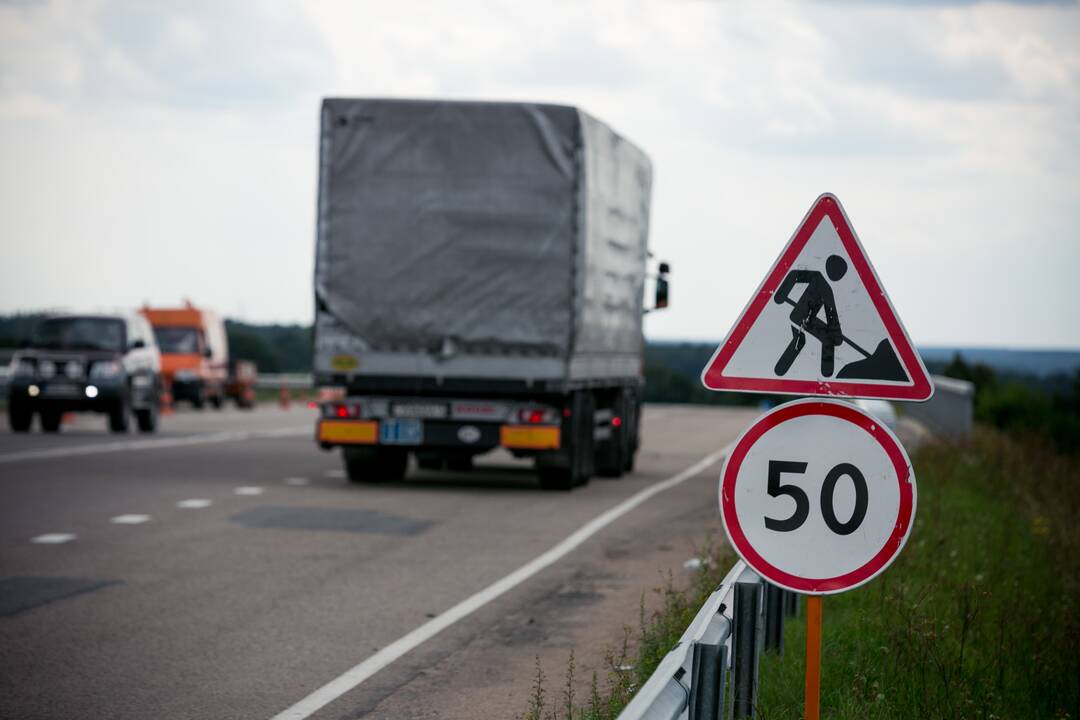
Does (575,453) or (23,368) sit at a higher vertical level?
(23,368)

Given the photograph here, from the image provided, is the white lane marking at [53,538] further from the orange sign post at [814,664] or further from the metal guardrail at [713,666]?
the orange sign post at [814,664]

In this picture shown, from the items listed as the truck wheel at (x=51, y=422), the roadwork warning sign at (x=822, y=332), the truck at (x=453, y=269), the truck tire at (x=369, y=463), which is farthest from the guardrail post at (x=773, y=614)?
the truck wheel at (x=51, y=422)

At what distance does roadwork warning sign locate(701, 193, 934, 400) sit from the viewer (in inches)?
218

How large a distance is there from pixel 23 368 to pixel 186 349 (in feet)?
53.7

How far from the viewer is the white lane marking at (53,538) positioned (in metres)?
12.5

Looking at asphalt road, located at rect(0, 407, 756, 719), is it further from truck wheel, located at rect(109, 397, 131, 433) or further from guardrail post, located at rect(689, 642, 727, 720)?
truck wheel, located at rect(109, 397, 131, 433)

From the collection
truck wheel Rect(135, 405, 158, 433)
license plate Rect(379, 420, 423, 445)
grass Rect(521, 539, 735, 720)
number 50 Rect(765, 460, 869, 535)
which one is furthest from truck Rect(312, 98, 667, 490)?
truck wheel Rect(135, 405, 158, 433)

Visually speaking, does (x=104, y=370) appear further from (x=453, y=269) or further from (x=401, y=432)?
(x=453, y=269)

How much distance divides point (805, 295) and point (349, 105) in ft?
41.4

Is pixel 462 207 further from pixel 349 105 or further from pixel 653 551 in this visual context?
pixel 653 551

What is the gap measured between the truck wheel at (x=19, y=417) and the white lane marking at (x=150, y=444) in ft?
8.77

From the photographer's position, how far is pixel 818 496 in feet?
17.5

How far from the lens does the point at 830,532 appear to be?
5348mm

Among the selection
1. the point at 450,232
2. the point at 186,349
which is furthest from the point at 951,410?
the point at 186,349
